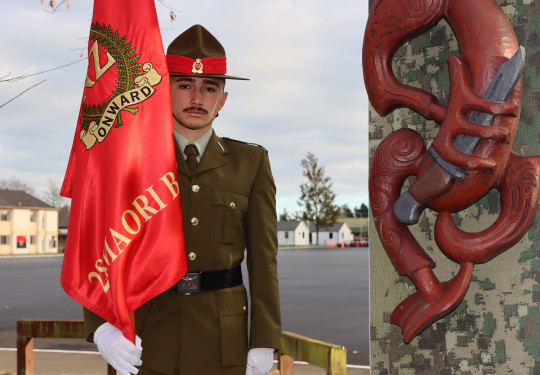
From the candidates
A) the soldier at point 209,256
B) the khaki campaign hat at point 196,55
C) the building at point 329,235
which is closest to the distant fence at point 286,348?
the soldier at point 209,256

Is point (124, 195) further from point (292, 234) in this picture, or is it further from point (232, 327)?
point (292, 234)

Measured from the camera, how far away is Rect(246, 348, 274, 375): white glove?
2424 millimetres

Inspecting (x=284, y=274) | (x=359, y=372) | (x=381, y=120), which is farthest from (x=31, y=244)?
(x=381, y=120)

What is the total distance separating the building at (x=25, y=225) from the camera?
189 ft

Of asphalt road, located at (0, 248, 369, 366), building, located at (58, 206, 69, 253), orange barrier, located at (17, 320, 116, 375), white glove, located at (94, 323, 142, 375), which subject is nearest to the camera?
white glove, located at (94, 323, 142, 375)

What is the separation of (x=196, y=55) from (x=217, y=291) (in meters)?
0.99

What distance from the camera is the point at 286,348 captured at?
11.5 feet

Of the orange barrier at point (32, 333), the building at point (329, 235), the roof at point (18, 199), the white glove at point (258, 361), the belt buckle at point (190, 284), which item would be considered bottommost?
the building at point (329, 235)

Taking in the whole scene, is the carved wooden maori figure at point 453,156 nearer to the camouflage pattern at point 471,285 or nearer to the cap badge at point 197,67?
the camouflage pattern at point 471,285

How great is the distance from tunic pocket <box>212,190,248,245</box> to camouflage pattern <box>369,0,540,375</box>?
1.88ft

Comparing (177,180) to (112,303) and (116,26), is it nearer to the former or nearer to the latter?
(112,303)

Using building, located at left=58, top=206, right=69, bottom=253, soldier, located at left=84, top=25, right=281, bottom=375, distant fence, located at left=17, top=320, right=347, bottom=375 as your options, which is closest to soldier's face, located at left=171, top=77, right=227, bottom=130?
soldier, located at left=84, top=25, right=281, bottom=375

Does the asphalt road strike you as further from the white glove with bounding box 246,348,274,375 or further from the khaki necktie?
the khaki necktie

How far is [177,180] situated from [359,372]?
497 centimetres
